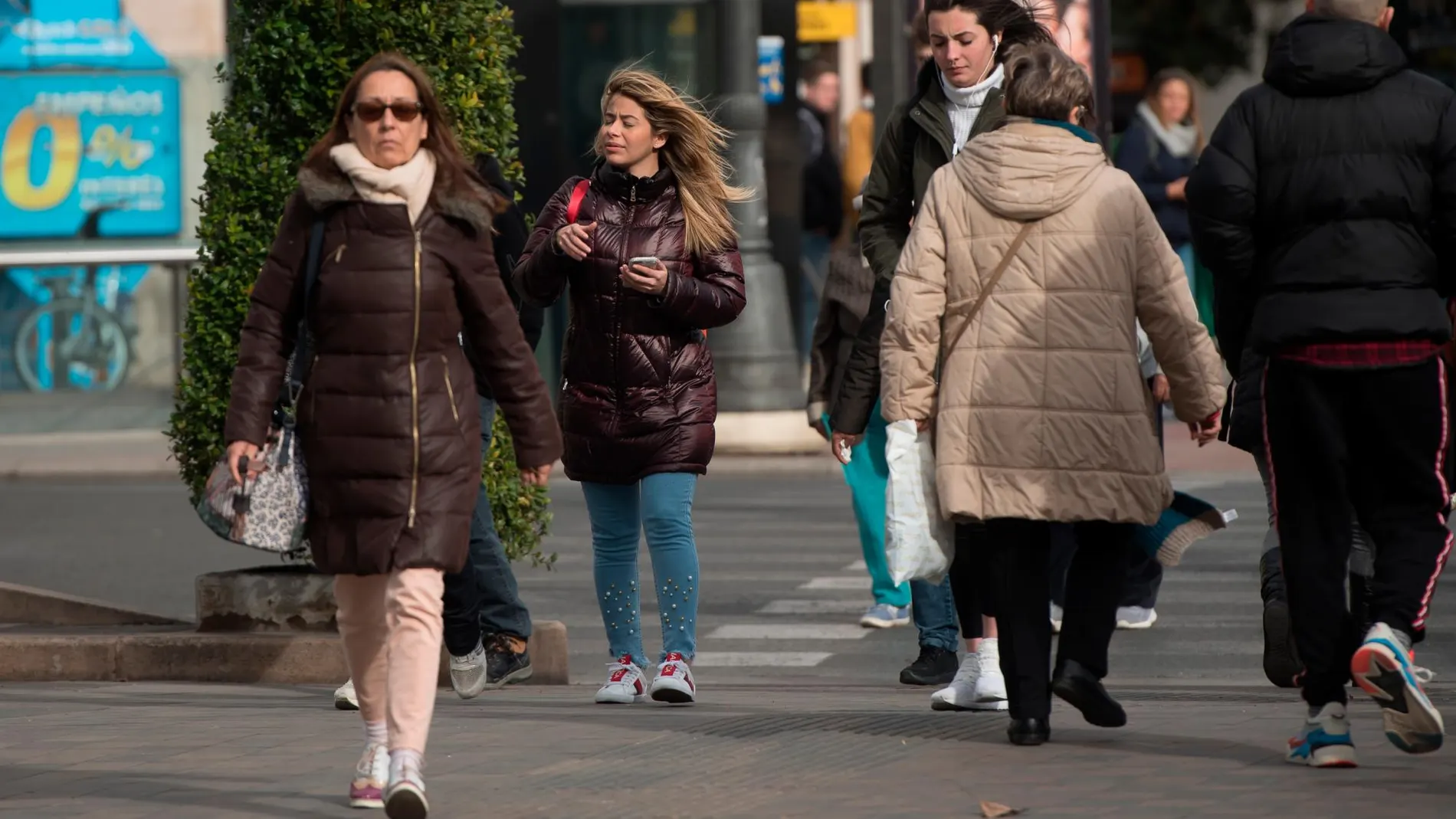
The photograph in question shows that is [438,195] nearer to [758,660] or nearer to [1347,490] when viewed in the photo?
[1347,490]

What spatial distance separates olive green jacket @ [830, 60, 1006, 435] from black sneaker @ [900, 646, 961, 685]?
1142mm

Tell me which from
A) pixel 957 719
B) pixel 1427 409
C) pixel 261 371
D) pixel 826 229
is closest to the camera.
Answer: pixel 261 371

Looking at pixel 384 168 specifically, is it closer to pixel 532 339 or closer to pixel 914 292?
pixel 914 292

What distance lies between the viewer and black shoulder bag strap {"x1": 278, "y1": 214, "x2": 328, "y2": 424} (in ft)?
18.5

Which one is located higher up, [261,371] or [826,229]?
[826,229]

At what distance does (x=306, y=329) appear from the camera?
18.7ft

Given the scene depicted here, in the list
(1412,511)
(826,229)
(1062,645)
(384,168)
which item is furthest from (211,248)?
(826,229)

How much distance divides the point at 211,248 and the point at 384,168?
273 cm

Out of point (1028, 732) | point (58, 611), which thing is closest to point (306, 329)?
point (1028, 732)

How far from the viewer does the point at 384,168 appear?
5.64 metres

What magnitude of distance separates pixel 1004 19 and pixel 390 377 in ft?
8.45

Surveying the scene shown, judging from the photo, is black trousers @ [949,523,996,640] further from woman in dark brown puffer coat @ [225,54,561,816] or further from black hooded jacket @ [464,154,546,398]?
woman in dark brown puffer coat @ [225,54,561,816]

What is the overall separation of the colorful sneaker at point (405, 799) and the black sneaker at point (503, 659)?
2.51 meters

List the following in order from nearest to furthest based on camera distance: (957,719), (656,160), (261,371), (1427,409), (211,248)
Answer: (261,371)
(1427,409)
(957,719)
(656,160)
(211,248)
